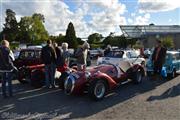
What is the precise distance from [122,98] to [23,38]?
74.7 m

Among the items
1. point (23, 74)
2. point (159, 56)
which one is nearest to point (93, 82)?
point (159, 56)

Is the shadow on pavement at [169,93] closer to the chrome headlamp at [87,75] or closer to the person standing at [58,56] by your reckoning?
the chrome headlamp at [87,75]

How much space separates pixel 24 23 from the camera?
79062 mm

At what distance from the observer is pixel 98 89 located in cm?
846

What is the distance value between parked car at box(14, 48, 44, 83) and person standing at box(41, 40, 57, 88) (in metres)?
0.98

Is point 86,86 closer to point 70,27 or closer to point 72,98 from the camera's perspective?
point 72,98

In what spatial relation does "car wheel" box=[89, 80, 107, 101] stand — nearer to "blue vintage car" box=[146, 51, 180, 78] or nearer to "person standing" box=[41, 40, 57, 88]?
"person standing" box=[41, 40, 57, 88]

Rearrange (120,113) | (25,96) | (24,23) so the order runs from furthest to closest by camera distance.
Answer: (24,23), (25,96), (120,113)

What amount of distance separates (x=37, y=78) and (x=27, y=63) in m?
1.95

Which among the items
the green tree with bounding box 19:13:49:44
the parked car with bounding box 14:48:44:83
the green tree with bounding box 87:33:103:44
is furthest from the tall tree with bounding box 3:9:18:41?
the parked car with bounding box 14:48:44:83

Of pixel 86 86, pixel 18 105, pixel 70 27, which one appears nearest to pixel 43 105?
pixel 18 105

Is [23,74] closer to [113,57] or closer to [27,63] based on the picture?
[27,63]

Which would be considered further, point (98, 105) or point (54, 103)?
point (54, 103)

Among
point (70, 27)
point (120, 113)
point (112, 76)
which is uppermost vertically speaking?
A: point (70, 27)
